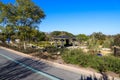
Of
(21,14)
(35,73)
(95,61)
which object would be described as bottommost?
(35,73)

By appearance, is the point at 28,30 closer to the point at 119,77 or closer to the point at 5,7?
the point at 5,7

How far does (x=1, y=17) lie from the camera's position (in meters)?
24.5

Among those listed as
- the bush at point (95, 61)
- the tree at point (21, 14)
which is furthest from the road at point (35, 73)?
the tree at point (21, 14)

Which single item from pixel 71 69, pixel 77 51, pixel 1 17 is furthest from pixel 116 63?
pixel 1 17

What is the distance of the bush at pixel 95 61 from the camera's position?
9.58 meters

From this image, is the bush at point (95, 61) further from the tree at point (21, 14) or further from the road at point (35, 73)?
the tree at point (21, 14)

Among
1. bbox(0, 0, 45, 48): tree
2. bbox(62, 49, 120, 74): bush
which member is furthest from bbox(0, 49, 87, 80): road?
bbox(0, 0, 45, 48): tree

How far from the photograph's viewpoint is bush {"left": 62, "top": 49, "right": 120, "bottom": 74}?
9582mm

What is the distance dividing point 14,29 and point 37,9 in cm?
453

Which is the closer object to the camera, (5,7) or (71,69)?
(71,69)

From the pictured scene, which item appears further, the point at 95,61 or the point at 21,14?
the point at 21,14

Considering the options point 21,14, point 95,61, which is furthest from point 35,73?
point 21,14

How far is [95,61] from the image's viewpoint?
35.1 ft

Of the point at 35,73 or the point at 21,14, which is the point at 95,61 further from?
the point at 21,14
